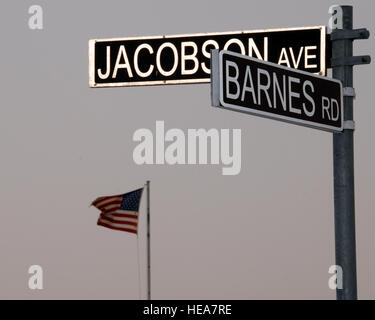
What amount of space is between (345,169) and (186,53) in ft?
5.95

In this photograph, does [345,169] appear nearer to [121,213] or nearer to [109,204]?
[121,213]

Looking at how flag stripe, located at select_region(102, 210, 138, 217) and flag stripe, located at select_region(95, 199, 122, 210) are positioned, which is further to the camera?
flag stripe, located at select_region(102, 210, 138, 217)

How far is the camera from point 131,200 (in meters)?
31.8

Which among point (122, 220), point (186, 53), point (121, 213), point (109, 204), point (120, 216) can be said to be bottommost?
point (122, 220)

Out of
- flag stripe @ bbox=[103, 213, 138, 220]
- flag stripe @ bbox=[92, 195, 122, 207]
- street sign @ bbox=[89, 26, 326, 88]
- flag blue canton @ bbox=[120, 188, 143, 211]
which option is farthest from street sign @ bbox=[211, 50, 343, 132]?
flag blue canton @ bbox=[120, 188, 143, 211]

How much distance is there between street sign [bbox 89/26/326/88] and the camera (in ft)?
26.3

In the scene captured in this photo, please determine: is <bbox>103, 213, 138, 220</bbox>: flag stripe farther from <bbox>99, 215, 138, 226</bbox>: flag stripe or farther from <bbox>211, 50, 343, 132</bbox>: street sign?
<bbox>211, 50, 343, 132</bbox>: street sign

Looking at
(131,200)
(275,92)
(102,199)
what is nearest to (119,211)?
(102,199)

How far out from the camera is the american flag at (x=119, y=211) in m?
29.9

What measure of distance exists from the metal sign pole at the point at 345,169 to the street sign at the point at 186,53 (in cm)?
22

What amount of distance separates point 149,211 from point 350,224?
3090 cm
